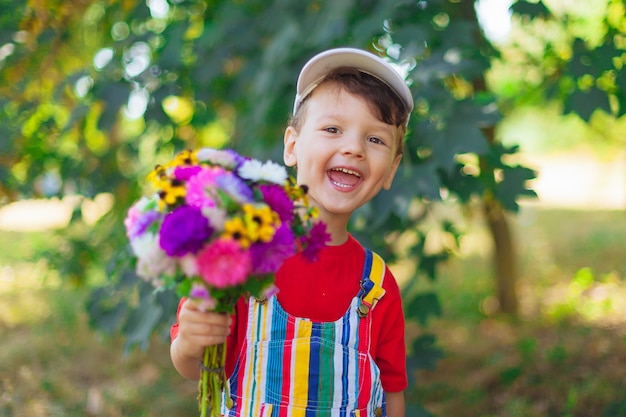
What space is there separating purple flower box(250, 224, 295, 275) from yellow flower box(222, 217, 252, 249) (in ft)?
0.10

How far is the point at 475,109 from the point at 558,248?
5.17m

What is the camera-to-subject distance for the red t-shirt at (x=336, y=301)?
1458 mm

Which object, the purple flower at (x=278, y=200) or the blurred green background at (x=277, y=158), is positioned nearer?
the purple flower at (x=278, y=200)

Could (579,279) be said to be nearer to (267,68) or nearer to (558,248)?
(558,248)

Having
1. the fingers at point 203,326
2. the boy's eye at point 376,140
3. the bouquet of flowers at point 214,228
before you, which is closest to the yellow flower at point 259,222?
the bouquet of flowers at point 214,228

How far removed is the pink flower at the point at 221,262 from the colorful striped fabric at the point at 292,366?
470 mm

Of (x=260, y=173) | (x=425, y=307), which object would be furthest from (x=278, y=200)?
(x=425, y=307)

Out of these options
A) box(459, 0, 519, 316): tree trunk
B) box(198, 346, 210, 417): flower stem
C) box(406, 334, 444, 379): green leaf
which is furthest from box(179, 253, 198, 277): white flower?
box(459, 0, 519, 316): tree trunk

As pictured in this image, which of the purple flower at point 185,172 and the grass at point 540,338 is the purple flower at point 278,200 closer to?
the purple flower at point 185,172

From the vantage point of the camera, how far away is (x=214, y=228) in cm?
98

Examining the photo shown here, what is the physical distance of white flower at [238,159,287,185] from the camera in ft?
3.51

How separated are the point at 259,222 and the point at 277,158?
4.83ft

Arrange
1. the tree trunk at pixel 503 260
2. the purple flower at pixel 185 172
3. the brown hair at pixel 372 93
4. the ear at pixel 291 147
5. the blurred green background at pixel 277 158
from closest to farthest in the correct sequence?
the purple flower at pixel 185 172
the brown hair at pixel 372 93
the ear at pixel 291 147
the blurred green background at pixel 277 158
the tree trunk at pixel 503 260

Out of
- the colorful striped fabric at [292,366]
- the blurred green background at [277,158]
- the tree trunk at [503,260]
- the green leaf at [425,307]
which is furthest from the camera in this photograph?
the tree trunk at [503,260]
